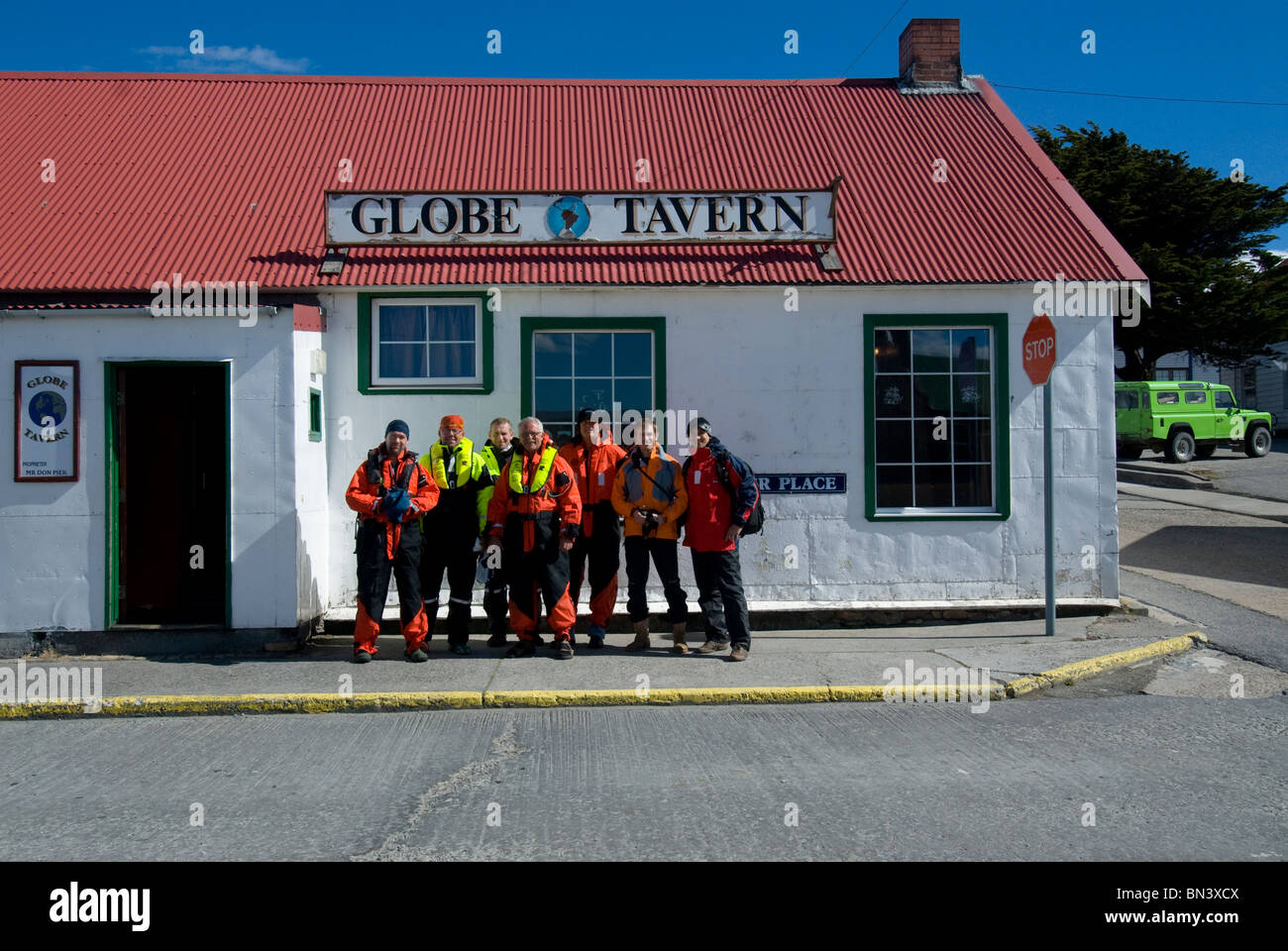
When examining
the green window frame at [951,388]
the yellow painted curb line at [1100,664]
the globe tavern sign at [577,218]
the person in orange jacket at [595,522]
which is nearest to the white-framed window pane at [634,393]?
the person in orange jacket at [595,522]

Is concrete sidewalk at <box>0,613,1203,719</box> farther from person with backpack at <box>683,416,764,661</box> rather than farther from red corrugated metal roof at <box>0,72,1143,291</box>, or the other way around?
red corrugated metal roof at <box>0,72,1143,291</box>

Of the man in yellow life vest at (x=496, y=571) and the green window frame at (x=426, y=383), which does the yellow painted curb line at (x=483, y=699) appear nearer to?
the man in yellow life vest at (x=496, y=571)

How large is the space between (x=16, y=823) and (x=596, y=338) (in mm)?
6500

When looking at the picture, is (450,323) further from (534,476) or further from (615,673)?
(615,673)

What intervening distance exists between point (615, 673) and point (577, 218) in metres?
4.52

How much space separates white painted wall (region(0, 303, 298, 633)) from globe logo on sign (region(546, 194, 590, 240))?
2.67 m

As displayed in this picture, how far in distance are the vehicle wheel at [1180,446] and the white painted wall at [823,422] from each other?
804 inches

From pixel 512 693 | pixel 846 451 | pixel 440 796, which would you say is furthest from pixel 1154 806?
pixel 846 451

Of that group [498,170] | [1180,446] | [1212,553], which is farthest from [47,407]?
[1180,446]

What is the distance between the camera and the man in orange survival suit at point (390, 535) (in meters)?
8.46

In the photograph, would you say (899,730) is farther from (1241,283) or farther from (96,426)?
(1241,283)

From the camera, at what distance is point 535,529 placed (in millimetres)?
8586

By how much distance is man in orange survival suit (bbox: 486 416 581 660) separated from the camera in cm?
859

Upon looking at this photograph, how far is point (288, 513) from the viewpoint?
30.0 feet
